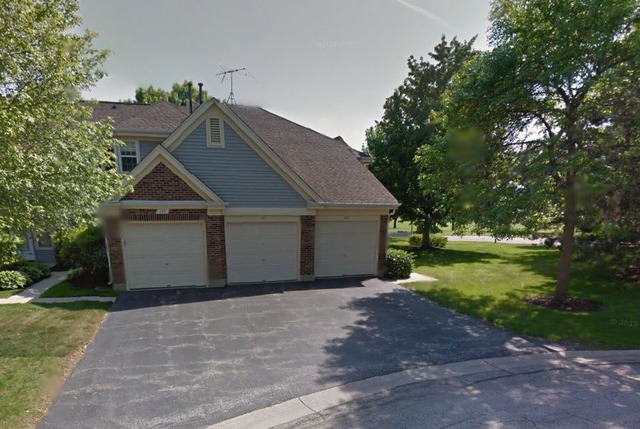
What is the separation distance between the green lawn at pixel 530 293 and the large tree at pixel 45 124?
30.6 feet

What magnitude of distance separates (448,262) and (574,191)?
9.38m

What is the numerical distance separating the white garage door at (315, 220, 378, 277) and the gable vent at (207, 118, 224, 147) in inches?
170

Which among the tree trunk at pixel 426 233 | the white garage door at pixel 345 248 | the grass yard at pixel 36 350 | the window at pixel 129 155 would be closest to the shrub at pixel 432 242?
the tree trunk at pixel 426 233

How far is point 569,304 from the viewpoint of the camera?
9.12 metres

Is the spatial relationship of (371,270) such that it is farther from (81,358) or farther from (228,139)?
(81,358)

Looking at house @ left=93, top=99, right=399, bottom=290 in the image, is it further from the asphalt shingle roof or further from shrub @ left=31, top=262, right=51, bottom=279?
shrub @ left=31, top=262, right=51, bottom=279

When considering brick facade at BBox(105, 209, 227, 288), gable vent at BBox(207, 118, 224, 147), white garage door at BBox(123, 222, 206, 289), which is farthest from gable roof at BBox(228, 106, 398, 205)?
white garage door at BBox(123, 222, 206, 289)

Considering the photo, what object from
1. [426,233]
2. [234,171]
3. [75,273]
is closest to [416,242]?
[426,233]

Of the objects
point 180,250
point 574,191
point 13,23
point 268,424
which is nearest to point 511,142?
point 574,191

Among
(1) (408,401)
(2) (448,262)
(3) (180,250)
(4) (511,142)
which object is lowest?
(2) (448,262)

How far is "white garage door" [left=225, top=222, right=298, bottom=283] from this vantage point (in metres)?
10.7

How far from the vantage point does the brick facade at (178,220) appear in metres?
9.55

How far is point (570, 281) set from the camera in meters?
12.5

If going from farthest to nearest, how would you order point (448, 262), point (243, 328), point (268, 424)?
point (448, 262) → point (243, 328) → point (268, 424)
